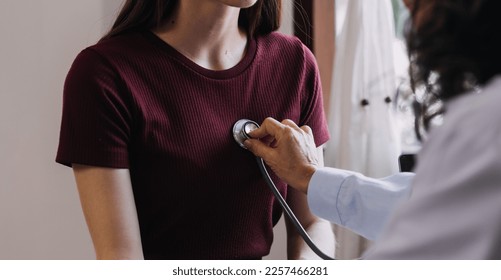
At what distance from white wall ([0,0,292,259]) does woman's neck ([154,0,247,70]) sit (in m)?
1.10

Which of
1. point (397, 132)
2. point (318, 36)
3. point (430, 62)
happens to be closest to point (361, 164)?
point (397, 132)

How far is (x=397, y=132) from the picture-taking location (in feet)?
7.77

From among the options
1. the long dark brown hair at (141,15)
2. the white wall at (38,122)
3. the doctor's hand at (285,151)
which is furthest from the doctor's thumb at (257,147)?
the white wall at (38,122)

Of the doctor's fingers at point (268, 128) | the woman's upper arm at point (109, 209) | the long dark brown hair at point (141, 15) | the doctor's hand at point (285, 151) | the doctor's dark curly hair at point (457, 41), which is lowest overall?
the woman's upper arm at point (109, 209)

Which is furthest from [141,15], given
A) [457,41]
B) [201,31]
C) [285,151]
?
[457,41]

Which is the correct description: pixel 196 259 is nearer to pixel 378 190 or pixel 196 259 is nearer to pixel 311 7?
pixel 378 190

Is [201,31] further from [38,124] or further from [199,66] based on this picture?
[38,124]

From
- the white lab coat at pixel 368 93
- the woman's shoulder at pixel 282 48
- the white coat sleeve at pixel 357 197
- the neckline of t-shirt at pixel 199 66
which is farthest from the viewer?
the white lab coat at pixel 368 93

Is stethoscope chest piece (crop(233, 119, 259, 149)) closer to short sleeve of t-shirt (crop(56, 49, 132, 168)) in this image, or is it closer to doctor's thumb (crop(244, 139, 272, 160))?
doctor's thumb (crop(244, 139, 272, 160))

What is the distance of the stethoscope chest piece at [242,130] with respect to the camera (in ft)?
3.72

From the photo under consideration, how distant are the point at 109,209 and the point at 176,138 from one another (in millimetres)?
157

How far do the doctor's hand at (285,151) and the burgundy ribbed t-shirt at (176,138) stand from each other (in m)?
0.03

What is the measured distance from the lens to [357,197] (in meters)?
1.05

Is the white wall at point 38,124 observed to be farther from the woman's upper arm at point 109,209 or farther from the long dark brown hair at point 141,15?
the woman's upper arm at point 109,209
